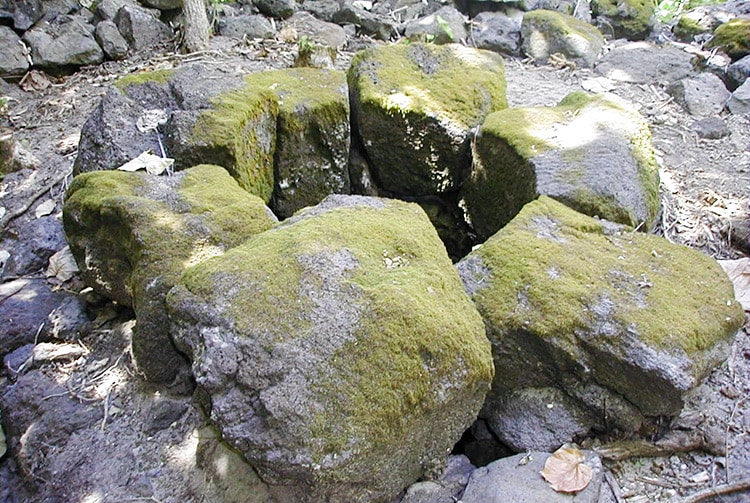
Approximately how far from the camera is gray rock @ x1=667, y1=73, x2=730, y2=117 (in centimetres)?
471

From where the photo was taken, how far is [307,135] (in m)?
3.45

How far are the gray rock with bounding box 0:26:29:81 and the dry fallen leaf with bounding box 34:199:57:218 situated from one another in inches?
99.8

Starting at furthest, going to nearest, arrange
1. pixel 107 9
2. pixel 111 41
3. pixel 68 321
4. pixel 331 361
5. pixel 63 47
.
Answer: pixel 107 9 → pixel 111 41 → pixel 63 47 → pixel 68 321 → pixel 331 361

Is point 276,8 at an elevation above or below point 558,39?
below

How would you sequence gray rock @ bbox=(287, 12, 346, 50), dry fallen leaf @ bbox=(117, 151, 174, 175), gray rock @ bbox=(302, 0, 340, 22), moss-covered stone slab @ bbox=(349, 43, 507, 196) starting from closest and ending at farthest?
dry fallen leaf @ bbox=(117, 151, 174, 175) → moss-covered stone slab @ bbox=(349, 43, 507, 196) → gray rock @ bbox=(287, 12, 346, 50) → gray rock @ bbox=(302, 0, 340, 22)

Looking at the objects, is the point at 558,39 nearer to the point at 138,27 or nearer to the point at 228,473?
the point at 138,27

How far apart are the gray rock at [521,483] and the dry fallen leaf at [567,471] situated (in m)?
0.02

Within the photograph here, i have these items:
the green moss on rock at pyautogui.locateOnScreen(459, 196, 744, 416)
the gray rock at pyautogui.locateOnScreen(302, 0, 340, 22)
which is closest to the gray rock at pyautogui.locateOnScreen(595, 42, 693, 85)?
the gray rock at pyautogui.locateOnScreen(302, 0, 340, 22)

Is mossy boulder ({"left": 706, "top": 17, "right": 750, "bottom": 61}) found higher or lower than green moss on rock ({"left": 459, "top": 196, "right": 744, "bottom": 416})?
higher

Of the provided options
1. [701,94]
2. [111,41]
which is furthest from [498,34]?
[111,41]

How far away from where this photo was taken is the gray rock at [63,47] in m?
5.26

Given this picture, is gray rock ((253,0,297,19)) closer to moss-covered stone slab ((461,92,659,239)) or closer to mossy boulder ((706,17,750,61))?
moss-covered stone slab ((461,92,659,239))

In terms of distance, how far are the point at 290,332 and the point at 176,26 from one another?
17.9 feet

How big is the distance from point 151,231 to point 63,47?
430cm
